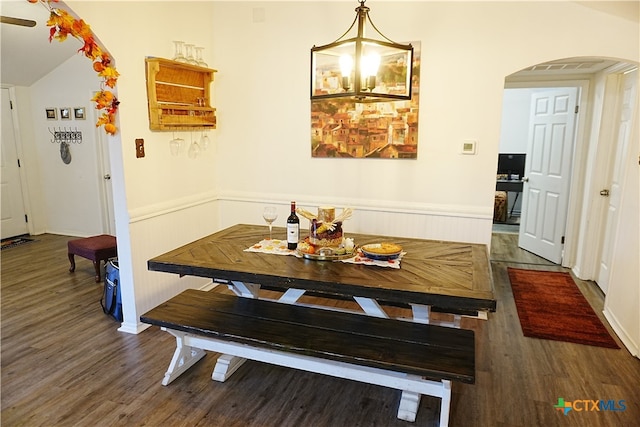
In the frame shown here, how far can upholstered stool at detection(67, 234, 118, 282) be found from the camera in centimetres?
399

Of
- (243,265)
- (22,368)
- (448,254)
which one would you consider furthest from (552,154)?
(22,368)

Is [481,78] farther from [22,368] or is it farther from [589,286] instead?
[22,368]

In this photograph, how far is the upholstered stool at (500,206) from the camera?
6809 mm

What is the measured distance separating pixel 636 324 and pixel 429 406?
61.8 inches

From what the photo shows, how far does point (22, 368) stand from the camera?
2.59 metres

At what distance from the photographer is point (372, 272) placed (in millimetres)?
2125

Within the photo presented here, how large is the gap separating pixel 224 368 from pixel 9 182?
4.88 m

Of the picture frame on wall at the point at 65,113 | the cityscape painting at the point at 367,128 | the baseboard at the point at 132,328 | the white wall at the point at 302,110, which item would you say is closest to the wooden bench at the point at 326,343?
the baseboard at the point at 132,328

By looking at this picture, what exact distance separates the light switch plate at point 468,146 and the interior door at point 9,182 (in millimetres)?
5588

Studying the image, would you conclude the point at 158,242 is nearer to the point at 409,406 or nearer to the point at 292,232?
the point at 292,232

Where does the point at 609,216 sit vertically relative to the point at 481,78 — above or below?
below

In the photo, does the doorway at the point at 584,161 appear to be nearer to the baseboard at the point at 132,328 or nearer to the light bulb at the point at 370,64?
the light bulb at the point at 370,64

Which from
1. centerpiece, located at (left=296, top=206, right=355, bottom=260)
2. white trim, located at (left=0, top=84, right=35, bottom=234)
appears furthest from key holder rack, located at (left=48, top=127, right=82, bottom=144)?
centerpiece, located at (left=296, top=206, right=355, bottom=260)

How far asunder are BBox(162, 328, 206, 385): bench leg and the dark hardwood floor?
2.0 inches
